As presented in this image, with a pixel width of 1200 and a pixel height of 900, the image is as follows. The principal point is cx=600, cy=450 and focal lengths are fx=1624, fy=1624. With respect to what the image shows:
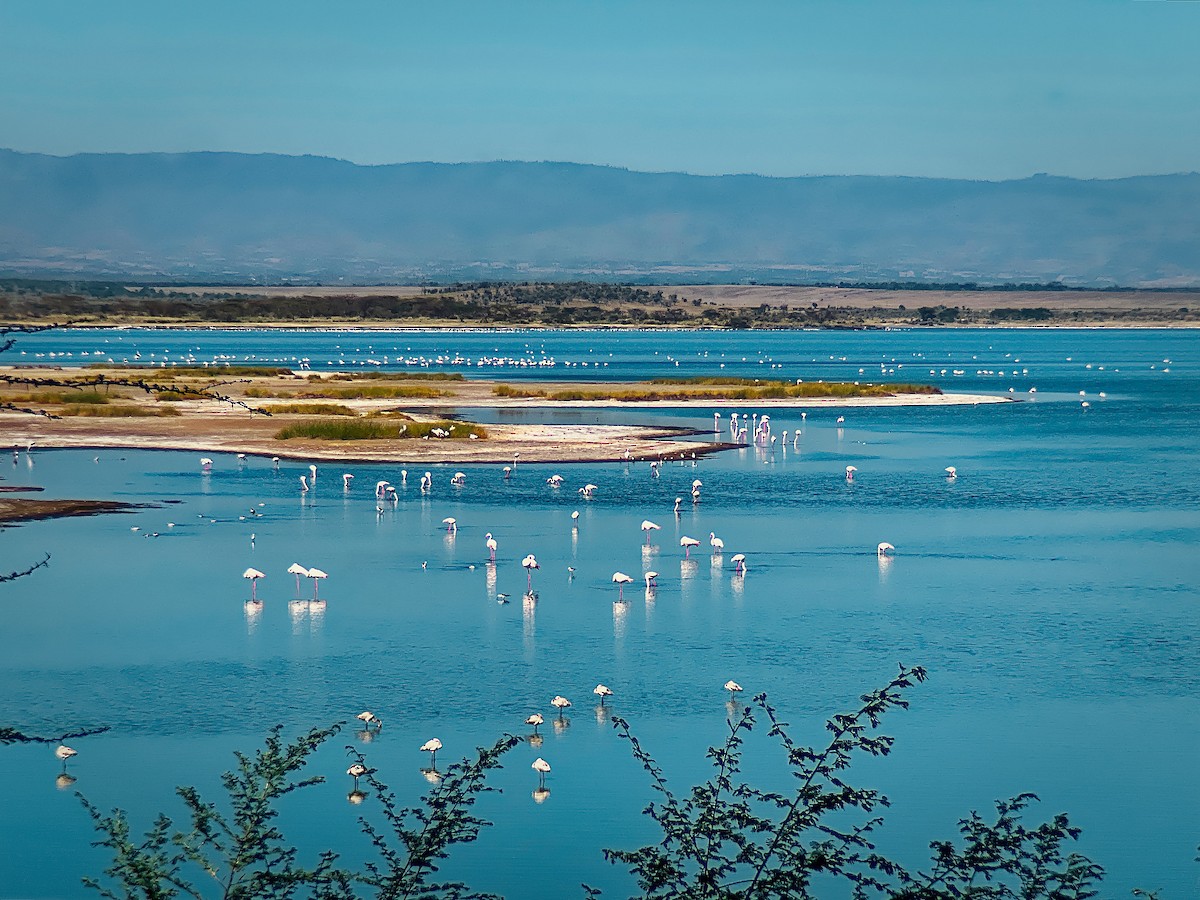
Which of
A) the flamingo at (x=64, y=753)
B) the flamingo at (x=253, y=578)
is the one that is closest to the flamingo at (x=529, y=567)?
the flamingo at (x=253, y=578)

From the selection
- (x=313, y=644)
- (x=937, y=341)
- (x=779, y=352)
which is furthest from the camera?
(x=937, y=341)

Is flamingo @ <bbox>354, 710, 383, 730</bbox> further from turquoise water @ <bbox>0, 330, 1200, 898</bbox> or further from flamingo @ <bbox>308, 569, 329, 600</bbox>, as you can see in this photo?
flamingo @ <bbox>308, 569, 329, 600</bbox>

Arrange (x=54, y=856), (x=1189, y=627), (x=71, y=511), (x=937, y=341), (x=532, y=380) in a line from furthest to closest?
1. (x=937, y=341)
2. (x=532, y=380)
3. (x=71, y=511)
4. (x=1189, y=627)
5. (x=54, y=856)

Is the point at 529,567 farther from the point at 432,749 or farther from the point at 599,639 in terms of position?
the point at 432,749

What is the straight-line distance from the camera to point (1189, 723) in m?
17.8

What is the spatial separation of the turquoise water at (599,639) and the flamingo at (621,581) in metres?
0.15

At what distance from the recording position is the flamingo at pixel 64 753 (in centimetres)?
1594

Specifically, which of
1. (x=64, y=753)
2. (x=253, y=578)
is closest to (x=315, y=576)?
(x=253, y=578)

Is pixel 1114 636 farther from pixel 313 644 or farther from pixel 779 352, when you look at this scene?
pixel 779 352

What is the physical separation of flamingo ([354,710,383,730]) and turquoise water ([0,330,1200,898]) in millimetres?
121

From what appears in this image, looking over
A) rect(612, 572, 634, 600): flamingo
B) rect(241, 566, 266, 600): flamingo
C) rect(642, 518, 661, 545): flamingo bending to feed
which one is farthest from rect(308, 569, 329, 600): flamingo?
rect(642, 518, 661, 545): flamingo bending to feed

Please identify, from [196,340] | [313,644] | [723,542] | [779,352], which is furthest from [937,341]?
[313,644]

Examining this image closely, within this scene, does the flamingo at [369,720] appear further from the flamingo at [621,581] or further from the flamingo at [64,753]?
the flamingo at [621,581]

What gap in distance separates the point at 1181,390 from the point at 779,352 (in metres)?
45.4
